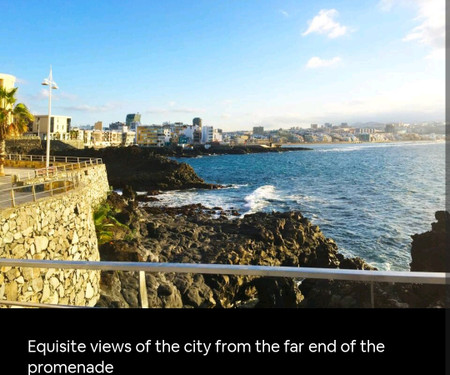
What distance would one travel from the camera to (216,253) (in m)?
18.0

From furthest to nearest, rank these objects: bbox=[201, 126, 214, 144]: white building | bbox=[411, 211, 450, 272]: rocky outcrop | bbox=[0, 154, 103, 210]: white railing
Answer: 1. bbox=[201, 126, 214, 144]: white building
2. bbox=[411, 211, 450, 272]: rocky outcrop
3. bbox=[0, 154, 103, 210]: white railing

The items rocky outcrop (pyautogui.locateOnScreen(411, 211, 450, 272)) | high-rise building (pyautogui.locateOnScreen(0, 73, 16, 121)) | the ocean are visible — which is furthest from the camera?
high-rise building (pyautogui.locateOnScreen(0, 73, 16, 121))

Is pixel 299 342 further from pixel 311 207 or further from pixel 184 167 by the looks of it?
pixel 184 167

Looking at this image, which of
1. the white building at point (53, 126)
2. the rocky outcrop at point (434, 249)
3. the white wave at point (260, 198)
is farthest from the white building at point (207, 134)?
the rocky outcrop at point (434, 249)

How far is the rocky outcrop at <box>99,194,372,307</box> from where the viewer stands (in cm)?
1127

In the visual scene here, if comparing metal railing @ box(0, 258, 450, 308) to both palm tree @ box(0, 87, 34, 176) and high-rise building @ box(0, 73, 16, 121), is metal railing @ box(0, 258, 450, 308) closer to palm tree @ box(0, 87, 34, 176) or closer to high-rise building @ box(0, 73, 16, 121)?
palm tree @ box(0, 87, 34, 176)

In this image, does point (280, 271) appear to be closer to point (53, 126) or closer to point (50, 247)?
point (50, 247)

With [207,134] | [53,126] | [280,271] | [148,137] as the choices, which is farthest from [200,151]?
[280,271]

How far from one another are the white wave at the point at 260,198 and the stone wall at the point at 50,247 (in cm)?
2126

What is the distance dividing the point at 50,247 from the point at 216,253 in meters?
9.84

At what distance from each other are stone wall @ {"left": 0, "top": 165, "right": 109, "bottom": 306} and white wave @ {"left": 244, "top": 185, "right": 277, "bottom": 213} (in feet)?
69.8

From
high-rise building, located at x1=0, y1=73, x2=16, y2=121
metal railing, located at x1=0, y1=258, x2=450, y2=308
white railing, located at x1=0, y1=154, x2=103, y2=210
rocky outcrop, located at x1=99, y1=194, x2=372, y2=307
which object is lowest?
rocky outcrop, located at x1=99, y1=194, x2=372, y2=307

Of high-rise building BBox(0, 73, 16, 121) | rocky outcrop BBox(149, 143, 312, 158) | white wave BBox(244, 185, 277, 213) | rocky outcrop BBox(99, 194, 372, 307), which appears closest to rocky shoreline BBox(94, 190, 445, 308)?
rocky outcrop BBox(99, 194, 372, 307)

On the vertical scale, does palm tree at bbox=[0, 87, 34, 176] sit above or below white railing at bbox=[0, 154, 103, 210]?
above
